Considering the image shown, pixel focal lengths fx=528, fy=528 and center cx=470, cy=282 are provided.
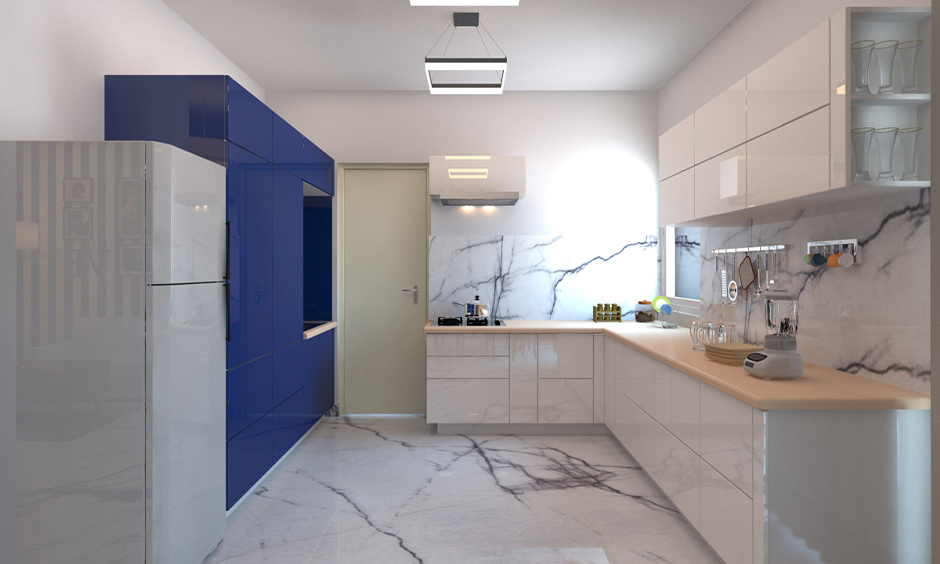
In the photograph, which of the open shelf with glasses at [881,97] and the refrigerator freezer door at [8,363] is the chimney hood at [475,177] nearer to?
the open shelf with glasses at [881,97]

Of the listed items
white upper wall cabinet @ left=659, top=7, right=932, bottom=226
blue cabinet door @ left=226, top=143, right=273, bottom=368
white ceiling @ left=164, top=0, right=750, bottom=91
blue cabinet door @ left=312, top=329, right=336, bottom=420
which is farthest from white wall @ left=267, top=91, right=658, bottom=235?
white upper wall cabinet @ left=659, top=7, right=932, bottom=226

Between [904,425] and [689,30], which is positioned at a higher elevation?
[689,30]

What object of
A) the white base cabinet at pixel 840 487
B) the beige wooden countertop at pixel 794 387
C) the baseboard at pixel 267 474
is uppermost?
the beige wooden countertop at pixel 794 387

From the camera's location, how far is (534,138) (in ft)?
14.8

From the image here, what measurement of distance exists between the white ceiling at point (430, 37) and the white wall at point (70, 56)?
30 cm

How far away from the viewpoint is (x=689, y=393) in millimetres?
2410

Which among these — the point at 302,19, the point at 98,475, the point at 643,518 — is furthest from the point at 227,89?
the point at 643,518

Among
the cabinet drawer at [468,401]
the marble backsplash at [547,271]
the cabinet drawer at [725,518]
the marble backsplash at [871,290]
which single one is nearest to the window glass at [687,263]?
the marble backsplash at [547,271]

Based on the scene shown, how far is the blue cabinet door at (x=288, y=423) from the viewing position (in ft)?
10.8

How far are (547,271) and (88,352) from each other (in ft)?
11.0

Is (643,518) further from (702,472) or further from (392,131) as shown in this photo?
(392,131)

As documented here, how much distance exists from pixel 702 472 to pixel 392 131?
3.52m

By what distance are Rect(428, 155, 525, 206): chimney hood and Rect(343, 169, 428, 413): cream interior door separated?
52cm

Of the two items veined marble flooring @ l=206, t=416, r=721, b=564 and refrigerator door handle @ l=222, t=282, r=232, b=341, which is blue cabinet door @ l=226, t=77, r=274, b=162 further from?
veined marble flooring @ l=206, t=416, r=721, b=564
